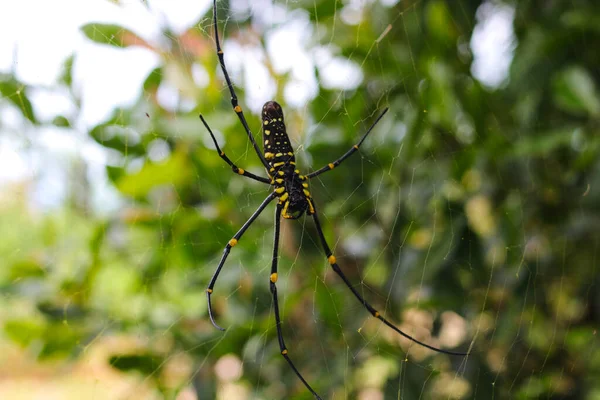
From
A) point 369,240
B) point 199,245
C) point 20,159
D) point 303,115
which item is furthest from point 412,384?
point 20,159

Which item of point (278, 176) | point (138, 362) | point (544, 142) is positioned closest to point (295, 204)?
point (278, 176)

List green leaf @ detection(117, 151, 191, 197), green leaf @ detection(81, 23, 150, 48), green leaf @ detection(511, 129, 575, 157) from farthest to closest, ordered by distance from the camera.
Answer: green leaf @ detection(511, 129, 575, 157) → green leaf @ detection(117, 151, 191, 197) → green leaf @ detection(81, 23, 150, 48)

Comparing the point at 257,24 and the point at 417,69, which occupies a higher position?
the point at 257,24

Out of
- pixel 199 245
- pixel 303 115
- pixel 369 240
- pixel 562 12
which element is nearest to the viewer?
pixel 199 245

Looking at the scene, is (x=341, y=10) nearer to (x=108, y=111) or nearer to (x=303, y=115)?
(x=303, y=115)

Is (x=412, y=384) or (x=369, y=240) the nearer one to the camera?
(x=412, y=384)

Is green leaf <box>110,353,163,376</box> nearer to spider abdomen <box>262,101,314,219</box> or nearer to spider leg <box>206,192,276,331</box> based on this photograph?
spider leg <box>206,192,276,331</box>

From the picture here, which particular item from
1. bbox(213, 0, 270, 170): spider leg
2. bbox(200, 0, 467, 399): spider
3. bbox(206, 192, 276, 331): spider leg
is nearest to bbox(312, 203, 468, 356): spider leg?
bbox(200, 0, 467, 399): spider
